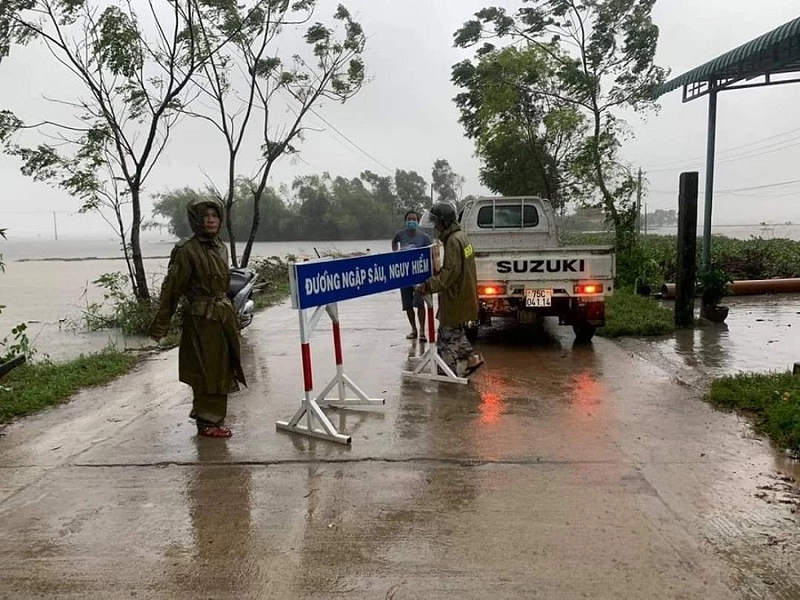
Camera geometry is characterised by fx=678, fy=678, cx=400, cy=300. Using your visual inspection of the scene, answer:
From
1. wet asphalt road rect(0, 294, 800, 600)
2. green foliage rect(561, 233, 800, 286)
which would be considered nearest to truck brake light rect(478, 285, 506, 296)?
wet asphalt road rect(0, 294, 800, 600)

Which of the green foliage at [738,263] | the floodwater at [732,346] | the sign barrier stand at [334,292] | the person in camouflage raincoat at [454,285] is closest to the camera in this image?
the sign barrier stand at [334,292]

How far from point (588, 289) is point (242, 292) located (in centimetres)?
500

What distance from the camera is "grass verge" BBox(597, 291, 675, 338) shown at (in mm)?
9190

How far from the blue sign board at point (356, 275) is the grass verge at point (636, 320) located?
375 cm

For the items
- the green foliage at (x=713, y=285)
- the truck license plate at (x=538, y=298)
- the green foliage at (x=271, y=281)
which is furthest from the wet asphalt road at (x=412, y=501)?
the green foliage at (x=271, y=281)

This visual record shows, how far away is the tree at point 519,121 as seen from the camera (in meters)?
23.4

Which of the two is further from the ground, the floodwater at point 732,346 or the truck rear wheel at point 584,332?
the truck rear wheel at point 584,332

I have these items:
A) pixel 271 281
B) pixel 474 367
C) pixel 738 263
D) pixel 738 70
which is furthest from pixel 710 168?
pixel 271 281

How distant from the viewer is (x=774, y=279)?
14.1 m

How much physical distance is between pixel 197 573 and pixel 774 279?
14.2m

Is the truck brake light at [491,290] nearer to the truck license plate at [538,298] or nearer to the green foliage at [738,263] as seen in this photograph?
the truck license plate at [538,298]

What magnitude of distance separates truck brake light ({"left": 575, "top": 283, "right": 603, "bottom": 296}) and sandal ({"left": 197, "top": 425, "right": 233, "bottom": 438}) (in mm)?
4838

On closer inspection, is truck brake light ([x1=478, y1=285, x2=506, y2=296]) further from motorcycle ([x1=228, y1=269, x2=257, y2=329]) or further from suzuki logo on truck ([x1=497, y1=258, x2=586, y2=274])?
motorcycle ([x1=228, y1=269, x2=257, y2=329])

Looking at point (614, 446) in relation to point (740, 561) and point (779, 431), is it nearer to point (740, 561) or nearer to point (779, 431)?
point (779, 431)
